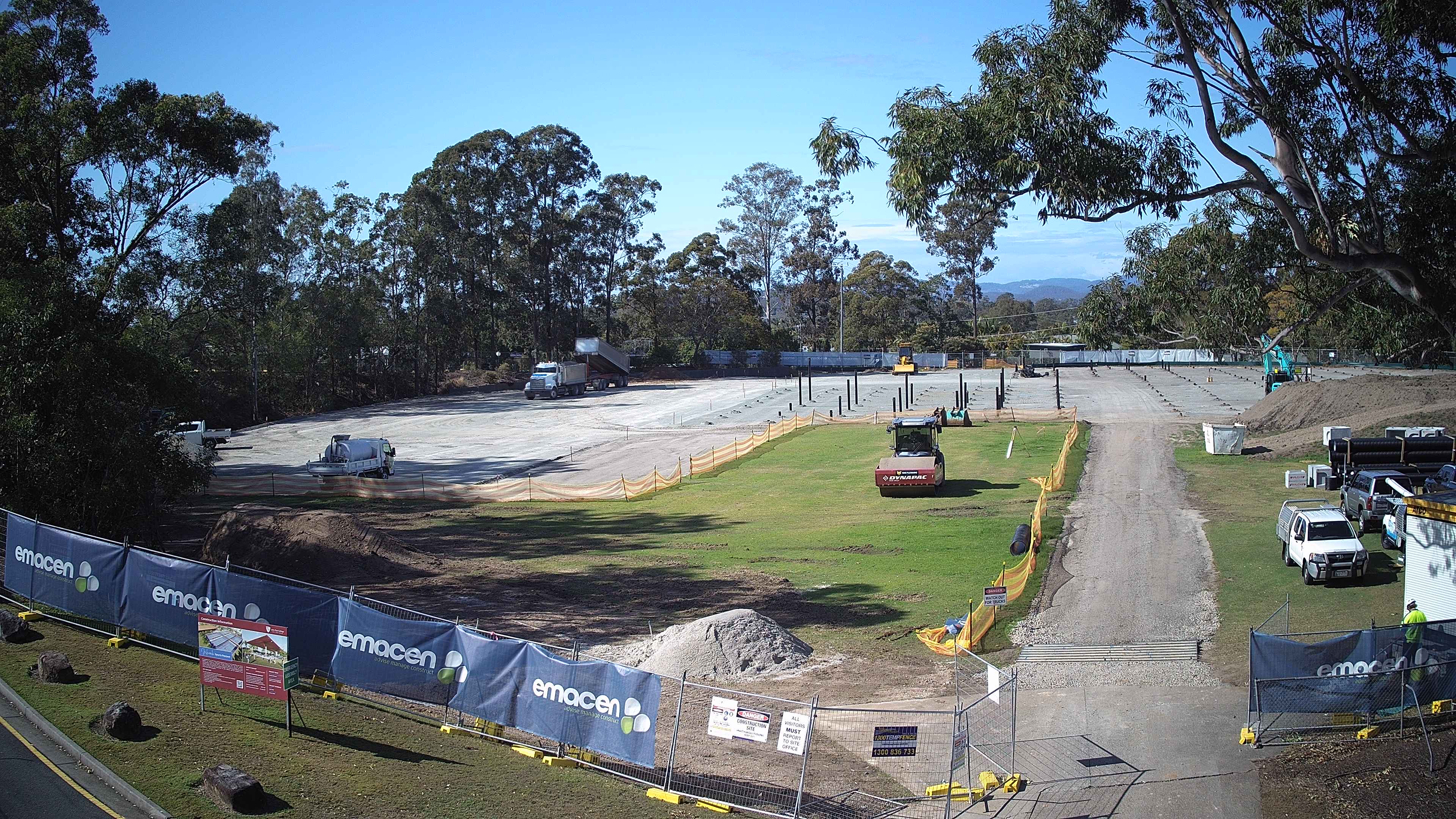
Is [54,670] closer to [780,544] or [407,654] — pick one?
[407,654]

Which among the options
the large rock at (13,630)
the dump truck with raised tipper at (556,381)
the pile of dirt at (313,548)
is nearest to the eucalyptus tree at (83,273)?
the pile of dirt at (313,548)

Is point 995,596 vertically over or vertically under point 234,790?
over

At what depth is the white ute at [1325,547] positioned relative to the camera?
63.4 ft

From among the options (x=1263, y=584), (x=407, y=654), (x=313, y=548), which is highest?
(x=407, y=654)

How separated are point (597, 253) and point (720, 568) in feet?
283

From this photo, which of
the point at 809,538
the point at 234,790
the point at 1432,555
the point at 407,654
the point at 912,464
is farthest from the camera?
the point at 912,464

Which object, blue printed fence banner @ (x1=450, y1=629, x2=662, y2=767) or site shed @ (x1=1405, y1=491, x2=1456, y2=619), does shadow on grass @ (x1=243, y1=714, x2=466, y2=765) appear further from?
site shed @ (x1=1405, y1=491, x2=1456, y2=619)

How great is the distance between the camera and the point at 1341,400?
41.7 metres

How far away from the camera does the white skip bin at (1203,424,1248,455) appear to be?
38719 mm

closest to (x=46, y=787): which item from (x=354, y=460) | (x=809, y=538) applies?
(x=809, y=538)

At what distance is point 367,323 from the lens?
81062 millimetres

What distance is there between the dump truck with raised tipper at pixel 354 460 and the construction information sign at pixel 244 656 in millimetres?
29376

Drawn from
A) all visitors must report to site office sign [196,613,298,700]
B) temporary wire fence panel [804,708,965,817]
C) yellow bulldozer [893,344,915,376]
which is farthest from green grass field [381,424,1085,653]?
yellow bulldozer [893,344,915,376]

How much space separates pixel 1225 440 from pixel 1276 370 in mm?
27947
